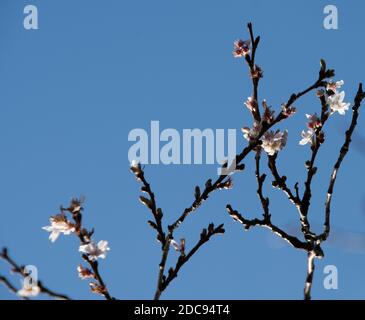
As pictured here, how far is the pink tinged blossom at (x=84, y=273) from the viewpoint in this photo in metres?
2.90

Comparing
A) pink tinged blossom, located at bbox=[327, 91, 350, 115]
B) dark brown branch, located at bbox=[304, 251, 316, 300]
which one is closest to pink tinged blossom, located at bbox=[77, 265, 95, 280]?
dark brown branch, located at bbox=[304, 251, 316, 300]

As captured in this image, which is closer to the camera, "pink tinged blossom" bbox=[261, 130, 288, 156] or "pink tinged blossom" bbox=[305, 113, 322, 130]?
"pink tinged blossom" bbox=[261, 130, 288, 156]

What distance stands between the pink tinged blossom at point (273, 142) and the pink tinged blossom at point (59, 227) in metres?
1.16

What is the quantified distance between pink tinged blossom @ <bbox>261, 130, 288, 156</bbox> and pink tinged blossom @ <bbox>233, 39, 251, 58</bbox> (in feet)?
1.88

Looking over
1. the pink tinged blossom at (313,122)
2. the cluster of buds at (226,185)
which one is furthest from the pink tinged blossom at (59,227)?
the pink tinged blossom at (313,122)

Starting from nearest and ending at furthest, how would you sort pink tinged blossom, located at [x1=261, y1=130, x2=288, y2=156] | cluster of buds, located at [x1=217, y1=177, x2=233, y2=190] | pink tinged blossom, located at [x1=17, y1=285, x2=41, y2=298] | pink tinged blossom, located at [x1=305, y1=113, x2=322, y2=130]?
pink tinged blossom, located at [x1=17, y1=285, x2=41, y2=298] < cluster of buds, located at [x1=217, y1=177, x2=233, y2=190] < pink tinged blossom, located at [x1=261, y1=130, x2=288, y2=156] < pink tinged blossom, located at [x1=305, y1=113, x2=322, y2=130]

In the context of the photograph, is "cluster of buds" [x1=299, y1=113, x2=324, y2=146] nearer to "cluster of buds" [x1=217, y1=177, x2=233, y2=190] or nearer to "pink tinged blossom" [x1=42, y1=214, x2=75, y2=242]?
"cluster of buds" [x1=217, y1=177, x2=233, y2=190]

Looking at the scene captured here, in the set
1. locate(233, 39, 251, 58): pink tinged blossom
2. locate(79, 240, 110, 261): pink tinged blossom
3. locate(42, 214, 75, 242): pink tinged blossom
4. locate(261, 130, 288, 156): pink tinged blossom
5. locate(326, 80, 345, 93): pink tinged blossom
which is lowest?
locate(79, 240, 110, 261): pink tinged blossom

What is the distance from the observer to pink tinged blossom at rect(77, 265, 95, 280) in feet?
9.52

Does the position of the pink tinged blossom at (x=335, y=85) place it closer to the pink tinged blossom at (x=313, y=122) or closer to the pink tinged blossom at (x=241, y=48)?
the pink tinged blossom at (x=313, y=122)
